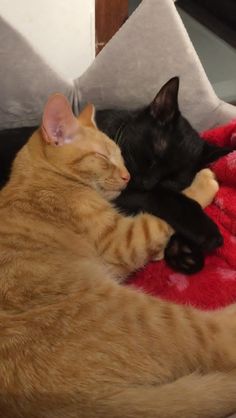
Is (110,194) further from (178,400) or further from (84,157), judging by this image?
(178,400)

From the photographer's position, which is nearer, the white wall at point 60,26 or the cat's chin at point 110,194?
the cat's chin at point 110,194

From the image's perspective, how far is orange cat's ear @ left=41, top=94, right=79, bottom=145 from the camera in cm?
133

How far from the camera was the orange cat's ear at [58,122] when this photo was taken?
1.33m

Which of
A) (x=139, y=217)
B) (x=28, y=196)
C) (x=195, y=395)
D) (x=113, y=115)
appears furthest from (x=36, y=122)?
(x=195, y=395)

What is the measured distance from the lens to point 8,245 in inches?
49.9

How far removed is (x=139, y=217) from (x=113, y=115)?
1.59ft

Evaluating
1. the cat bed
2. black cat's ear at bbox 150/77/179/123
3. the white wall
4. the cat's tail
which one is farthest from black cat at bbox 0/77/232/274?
the white wall

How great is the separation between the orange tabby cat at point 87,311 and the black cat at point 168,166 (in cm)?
6

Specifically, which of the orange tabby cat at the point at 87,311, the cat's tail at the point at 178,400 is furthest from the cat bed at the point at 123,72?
the cat's tail at the point at 178,400

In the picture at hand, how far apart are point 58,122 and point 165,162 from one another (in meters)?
0.41

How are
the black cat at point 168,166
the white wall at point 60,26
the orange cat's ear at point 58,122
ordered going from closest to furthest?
the orange cat's ear at point 58,122 → the black cat at point 168,166 → the white wall at point 60,26

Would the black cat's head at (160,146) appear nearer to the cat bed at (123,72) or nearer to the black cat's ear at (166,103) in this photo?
the black cat's ear at (166,103)

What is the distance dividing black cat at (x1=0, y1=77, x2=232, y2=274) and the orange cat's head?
0.09m

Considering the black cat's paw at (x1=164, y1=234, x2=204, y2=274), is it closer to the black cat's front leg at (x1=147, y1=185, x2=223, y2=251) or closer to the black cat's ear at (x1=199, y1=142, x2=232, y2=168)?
the black cat's front leg at (x1=147, y1=185, x2=223, y2=251)
